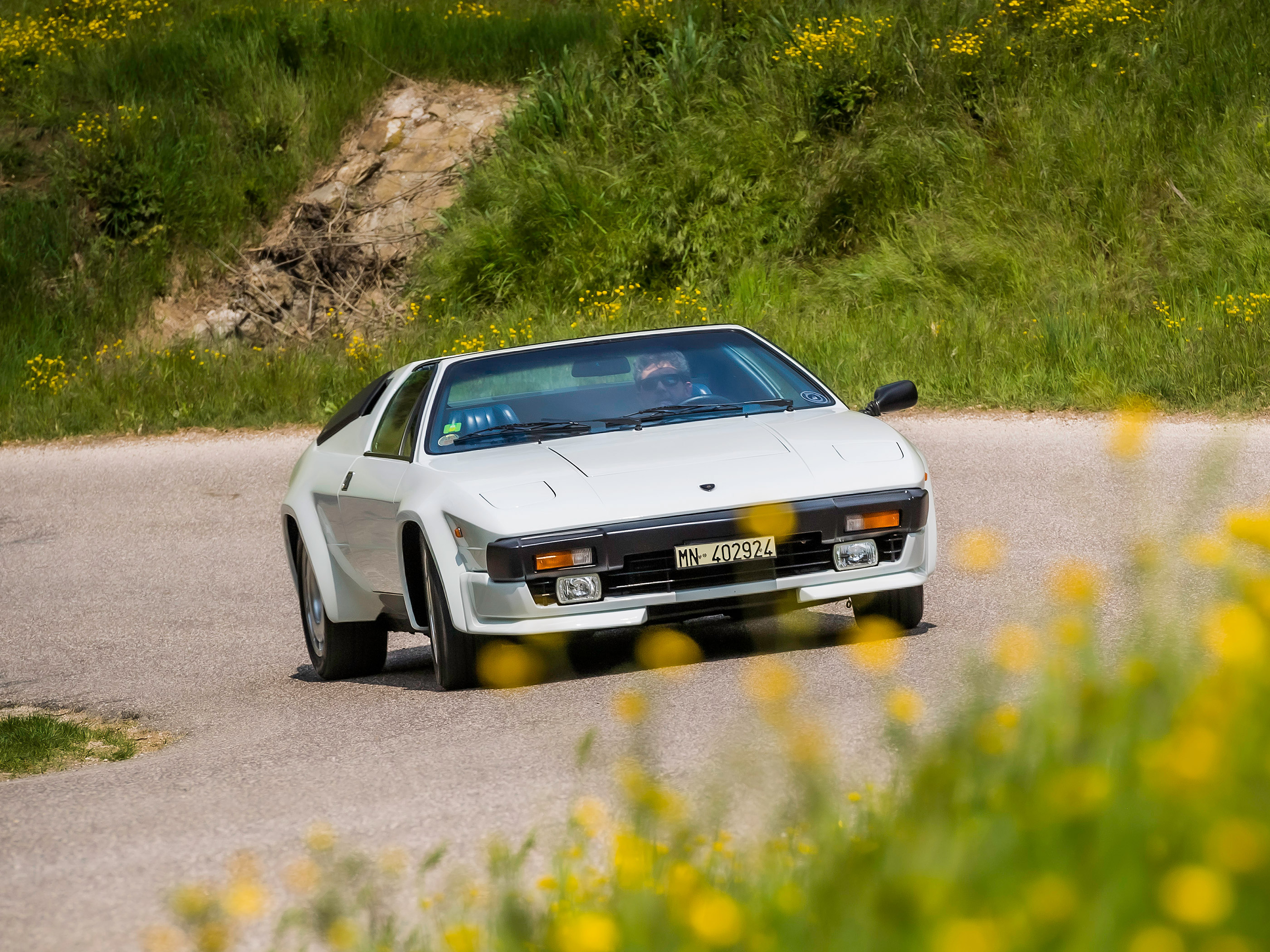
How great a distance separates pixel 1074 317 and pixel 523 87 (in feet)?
41.7

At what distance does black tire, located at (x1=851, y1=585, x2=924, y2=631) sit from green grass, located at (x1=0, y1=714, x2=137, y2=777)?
9.88ft

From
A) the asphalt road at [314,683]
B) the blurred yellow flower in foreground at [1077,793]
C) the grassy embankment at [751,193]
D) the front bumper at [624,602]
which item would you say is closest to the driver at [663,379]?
the asphalt road at [314,683]

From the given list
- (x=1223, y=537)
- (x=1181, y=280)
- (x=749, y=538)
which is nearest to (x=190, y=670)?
(x=749, y=538)

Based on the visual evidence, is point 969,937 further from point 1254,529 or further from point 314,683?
point 314,683

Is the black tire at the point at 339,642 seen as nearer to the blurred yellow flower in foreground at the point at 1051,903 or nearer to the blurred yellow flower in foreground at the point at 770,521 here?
the blurred yellow flower in foreground at the point at 770,521

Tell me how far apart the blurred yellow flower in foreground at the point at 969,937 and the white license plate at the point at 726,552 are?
456cm

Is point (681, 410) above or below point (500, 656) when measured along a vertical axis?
above

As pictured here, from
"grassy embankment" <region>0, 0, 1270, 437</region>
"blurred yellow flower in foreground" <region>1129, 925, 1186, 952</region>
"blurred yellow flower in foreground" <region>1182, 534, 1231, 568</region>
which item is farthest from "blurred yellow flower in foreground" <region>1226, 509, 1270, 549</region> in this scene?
"grassy embankment" <region>0, 0, 1270, 437</region>

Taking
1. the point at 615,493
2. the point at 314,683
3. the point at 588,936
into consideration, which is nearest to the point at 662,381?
the point at 615,493

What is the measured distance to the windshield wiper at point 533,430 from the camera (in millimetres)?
7207

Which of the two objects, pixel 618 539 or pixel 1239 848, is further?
pixel 618 539

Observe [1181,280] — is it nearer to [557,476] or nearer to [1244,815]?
[557,476]

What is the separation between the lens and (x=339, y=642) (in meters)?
7.94

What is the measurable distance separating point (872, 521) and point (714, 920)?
4871 mm
